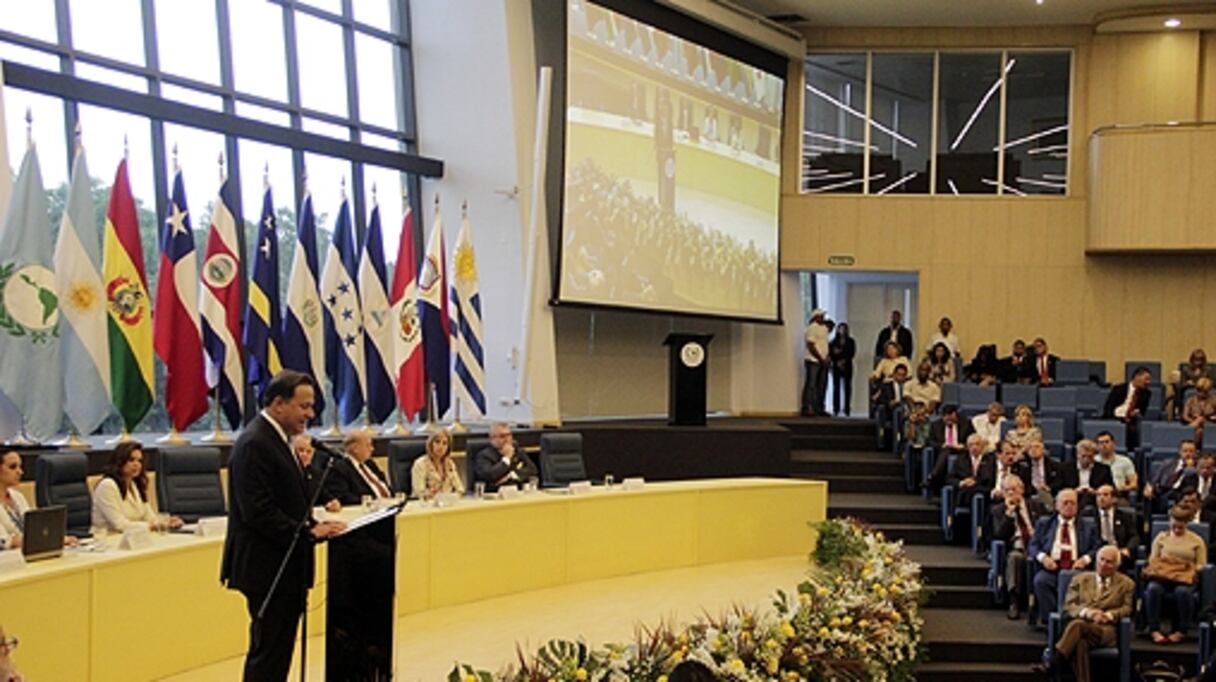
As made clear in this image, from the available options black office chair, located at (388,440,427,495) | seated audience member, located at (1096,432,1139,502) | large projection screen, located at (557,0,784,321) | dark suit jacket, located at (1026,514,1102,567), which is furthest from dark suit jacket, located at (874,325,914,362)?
black office chair, located at (388,440,427,495)

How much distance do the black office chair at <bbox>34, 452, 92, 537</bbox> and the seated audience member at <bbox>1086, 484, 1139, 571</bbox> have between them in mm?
6508

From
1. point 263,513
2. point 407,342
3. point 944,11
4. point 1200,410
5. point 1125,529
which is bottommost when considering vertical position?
point 1125,529

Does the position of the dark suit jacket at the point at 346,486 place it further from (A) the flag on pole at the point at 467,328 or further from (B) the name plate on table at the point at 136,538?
(A) the flag on pole at the point at 467,328

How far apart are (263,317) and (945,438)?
20.4 feet

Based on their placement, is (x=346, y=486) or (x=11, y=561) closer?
(x=11, y=561)

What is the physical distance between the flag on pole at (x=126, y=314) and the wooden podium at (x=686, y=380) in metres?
5.92

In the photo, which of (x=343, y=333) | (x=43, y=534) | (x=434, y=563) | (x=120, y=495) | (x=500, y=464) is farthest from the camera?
(x=343, y=333)

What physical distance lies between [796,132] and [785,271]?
5.57 feet

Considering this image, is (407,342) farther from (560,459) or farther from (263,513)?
(263,513)

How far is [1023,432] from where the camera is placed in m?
12.3

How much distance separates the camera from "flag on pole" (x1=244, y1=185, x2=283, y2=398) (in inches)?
411

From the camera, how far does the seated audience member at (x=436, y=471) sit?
951 cm

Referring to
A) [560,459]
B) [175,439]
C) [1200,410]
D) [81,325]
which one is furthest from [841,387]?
[81,325]

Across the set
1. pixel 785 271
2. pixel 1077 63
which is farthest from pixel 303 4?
pixel 1077 63
